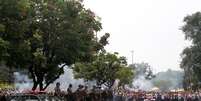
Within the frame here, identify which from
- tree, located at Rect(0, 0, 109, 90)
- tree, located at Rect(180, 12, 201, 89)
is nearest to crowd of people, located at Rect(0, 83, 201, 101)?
tree, located at Rect(0, 0, 109, 90)

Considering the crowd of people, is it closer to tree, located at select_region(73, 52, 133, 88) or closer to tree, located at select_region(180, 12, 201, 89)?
tree, located at select_region(73, 52, 133, 88)

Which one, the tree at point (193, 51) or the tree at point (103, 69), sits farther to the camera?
the tree at point (193, 51)

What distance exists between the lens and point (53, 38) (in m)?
37.4

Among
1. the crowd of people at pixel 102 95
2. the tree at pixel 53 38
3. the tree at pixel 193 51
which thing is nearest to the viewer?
the crowd of people at pixel 102 95

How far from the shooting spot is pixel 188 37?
83875 millimetres

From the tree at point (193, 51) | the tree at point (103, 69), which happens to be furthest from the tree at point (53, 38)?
the tree at point (193, 51)

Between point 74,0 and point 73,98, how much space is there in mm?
7625

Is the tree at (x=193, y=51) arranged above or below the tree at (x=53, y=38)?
above

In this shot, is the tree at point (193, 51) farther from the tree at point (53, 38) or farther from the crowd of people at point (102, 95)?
the tree at point (53, 38)

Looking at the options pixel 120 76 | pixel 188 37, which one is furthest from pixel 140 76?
pixel 120 76

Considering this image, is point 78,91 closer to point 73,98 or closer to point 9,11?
point 73,98

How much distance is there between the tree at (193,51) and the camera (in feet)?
263

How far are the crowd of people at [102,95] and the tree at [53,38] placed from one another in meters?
2.19

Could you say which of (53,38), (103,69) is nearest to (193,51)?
(103,69)
